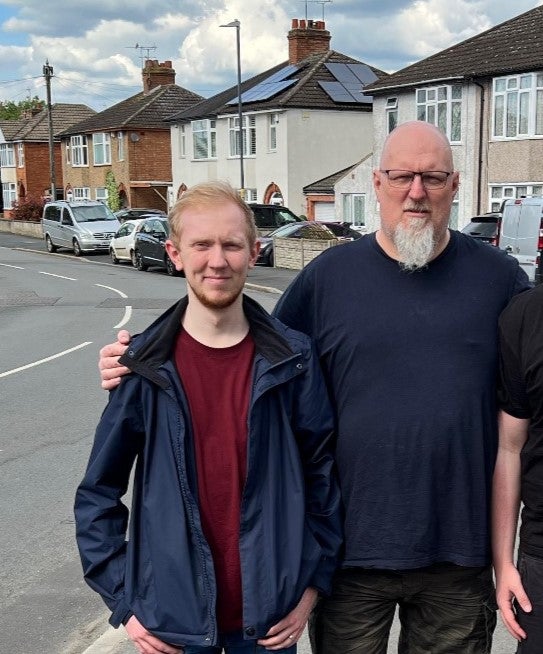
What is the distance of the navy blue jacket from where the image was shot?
2.43 m

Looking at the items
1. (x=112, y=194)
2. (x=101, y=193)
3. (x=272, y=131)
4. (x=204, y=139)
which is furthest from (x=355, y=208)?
(x=101, y=193)

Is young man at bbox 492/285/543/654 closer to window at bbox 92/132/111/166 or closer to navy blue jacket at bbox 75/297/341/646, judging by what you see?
navy blue jacket at bbox 75/297/341/646

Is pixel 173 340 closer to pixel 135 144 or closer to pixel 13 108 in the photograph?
pixel 135 144

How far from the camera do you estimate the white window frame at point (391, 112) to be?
107 ft

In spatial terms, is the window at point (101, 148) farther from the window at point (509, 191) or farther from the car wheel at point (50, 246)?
the window at point (509, 191)

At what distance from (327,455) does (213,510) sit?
39 centimetres

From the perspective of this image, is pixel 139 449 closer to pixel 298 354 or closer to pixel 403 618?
pixel 298 354

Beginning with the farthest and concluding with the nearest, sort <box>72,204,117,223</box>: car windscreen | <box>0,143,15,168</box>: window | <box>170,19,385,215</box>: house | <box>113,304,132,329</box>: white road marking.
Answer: <box>0,143,15,168</box>: window < <box>170,19,385,215</box>: house < <box>72,204,117,223</box>: car windscreen < <box>113,304,132,329</box>: white road marking

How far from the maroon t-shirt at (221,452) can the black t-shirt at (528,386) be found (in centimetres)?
78

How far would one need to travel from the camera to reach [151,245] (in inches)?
1064

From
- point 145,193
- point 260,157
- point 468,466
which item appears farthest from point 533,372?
point 145,193

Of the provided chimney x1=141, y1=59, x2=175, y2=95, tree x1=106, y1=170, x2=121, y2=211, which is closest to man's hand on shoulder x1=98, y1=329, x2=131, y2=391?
tree x1=106, y1=170, x2=121, y2=211

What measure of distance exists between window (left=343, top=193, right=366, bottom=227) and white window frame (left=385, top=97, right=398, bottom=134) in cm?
317

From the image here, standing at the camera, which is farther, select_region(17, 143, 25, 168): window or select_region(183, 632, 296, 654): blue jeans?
select_region(17, 143, 25, 168): window
